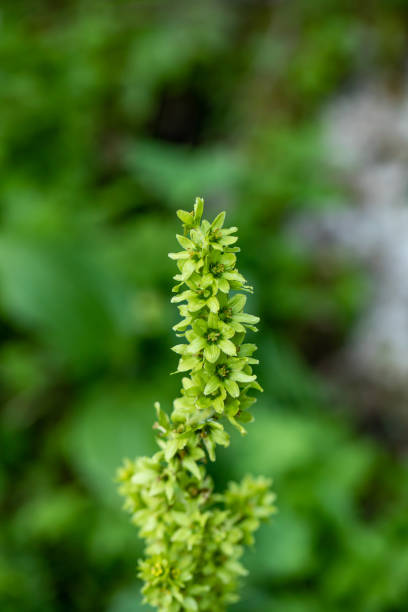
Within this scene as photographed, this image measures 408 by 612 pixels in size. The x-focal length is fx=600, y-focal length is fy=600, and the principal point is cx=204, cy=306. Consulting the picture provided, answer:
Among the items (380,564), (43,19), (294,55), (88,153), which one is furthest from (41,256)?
(43,19)

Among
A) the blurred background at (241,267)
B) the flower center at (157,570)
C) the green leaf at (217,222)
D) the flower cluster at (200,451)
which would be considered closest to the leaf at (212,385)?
the flower cluster at (200,451)

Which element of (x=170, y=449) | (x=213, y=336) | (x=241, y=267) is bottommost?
(x=170, y=449)

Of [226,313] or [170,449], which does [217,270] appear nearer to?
[226,313]

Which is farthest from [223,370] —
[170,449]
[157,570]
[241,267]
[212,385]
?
[241,267]

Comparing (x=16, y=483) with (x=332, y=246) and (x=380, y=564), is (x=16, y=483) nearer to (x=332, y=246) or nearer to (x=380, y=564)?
(x=380, y=564)

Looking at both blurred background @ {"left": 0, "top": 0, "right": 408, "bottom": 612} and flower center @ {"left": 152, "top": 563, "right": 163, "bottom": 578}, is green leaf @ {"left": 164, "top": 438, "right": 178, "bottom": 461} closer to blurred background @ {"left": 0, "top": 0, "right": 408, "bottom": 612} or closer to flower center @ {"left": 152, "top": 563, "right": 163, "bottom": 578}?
flower center @ {"left": 152, "top": 563, "right": 163, "bottom": 578}

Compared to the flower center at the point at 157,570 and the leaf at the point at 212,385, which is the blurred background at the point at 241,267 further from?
the leaf at the point at 212,385

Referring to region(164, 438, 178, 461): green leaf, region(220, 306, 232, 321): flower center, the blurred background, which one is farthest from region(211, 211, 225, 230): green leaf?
the blurred background
